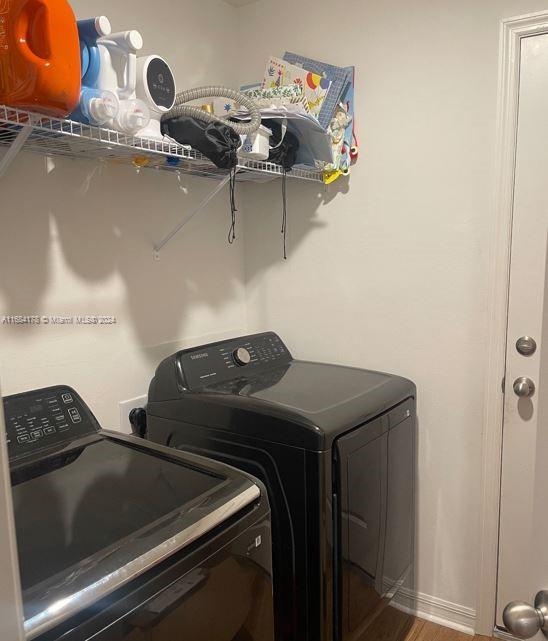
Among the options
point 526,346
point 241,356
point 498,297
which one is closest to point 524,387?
point 526,346

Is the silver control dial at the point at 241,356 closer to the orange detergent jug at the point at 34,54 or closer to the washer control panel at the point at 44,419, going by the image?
the washer control panel at the point at 44,419

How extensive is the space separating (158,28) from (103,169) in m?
0.58

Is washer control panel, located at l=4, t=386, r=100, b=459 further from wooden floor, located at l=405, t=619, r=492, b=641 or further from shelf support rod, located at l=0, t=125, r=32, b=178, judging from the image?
wooden floor, located at l=405, t=619, r=492, b=641

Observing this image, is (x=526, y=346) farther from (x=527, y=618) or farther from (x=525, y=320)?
(x=527, y=618)

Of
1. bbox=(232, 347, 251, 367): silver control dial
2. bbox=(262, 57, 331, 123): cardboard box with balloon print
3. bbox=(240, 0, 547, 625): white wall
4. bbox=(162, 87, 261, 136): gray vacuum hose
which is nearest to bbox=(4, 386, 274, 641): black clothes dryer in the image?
bbox=(232, 347, 251, 367): silver control dial

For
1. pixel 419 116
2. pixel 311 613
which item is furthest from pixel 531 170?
pixel 311 613

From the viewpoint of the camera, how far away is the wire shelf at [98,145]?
121 cm

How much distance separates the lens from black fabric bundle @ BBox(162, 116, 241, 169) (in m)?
1.47

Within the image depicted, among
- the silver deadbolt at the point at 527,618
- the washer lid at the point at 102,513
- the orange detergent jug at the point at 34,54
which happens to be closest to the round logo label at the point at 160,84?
the orange detergent jug at the point at 34,54

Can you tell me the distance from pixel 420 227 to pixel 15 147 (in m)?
1.35

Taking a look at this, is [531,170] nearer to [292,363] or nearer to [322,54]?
[322,54]

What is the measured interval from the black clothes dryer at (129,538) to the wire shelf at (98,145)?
68 centimetres

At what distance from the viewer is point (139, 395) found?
6.36ft

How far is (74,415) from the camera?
1535 mm
